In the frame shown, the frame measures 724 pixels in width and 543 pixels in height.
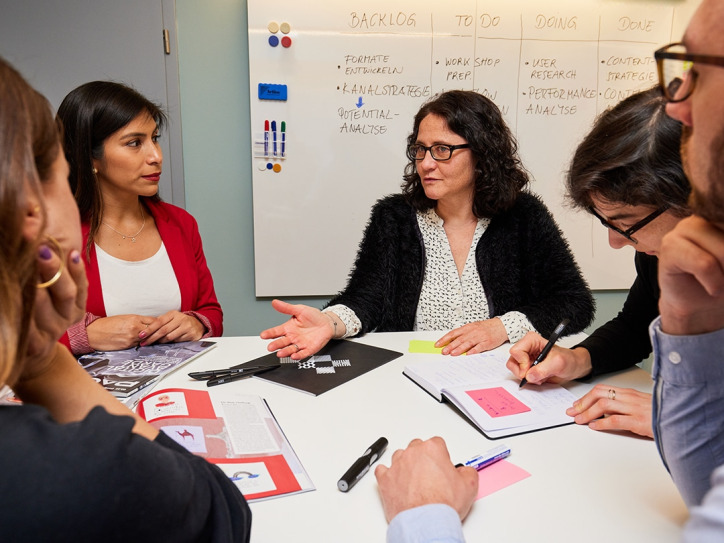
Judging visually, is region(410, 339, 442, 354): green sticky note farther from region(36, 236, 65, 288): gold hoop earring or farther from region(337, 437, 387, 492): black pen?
region(36, 236, 65, 288): gold hoop earring

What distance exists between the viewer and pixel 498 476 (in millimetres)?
865

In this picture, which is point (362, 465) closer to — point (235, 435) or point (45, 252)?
point (235, 435)

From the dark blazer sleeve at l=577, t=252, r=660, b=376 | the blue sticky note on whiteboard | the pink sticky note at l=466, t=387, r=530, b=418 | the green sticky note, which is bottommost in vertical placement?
the green sticky note

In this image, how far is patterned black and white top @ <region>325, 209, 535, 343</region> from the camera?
6.04 feet

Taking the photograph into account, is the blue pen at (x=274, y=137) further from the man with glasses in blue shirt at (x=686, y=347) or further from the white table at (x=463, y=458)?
the man with glasses in blue shirt at (x=686, y=347)

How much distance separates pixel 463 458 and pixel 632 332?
2.27 ft

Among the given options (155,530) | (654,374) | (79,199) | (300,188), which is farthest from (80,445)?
(300,188)

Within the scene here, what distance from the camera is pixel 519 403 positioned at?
43.6 inches

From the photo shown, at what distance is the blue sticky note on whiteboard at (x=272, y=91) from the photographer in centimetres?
259

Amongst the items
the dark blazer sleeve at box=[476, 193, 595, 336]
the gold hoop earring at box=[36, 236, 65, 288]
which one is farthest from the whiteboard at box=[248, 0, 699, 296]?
the gold hoop earring at box=[36, 236, 65, 288]

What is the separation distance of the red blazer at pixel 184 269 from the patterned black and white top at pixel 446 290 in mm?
721

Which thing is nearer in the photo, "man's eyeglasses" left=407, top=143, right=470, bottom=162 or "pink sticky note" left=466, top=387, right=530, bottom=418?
"pink sticky note" left=466, top=387, right=530, bottom=418

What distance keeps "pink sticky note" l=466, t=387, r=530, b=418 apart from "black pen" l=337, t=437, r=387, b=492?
247mm

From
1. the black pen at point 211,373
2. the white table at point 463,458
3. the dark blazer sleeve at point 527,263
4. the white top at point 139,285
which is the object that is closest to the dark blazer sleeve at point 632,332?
the white table at point 463,458
